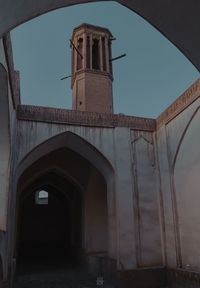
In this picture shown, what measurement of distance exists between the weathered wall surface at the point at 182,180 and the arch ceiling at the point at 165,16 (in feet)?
15.4

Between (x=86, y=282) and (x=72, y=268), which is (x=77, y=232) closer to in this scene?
(x=72, y=268)

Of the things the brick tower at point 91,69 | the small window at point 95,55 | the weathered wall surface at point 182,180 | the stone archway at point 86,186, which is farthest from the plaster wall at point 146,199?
the small window at point 95,55

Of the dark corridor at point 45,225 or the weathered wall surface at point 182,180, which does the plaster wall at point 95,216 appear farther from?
the dark corridor at point 45,225

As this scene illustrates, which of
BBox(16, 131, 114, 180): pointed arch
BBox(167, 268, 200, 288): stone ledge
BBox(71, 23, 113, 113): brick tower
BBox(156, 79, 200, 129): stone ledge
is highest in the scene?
BBox(71, 23, 113, 113): brick tower

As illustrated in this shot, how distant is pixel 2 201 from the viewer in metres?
6.14

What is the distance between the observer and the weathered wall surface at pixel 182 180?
6.65 metres

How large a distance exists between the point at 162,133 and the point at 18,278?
6.06 metres

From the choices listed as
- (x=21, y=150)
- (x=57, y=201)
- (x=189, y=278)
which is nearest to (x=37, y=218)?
(x=57, y=201)

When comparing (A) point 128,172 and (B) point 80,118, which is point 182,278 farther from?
(B) point 80,118

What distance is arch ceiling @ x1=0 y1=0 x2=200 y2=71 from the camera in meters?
1.88

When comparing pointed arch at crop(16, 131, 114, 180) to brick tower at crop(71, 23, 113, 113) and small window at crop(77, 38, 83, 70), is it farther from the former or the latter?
small window at crop(77, 38, 83, 70)

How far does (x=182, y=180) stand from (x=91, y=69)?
24.0 feet

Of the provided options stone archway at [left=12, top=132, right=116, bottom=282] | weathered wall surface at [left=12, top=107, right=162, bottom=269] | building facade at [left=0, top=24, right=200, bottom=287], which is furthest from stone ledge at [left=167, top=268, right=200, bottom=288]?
stone archway at [left=12, top=132, right=116, bottom=282]

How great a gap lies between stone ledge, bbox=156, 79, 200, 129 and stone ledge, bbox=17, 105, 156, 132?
18.7 inches
